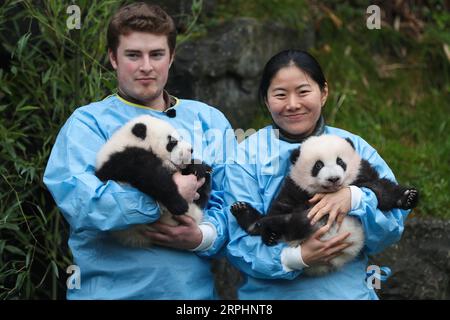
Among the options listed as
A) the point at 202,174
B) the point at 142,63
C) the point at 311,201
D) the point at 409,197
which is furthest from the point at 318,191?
the point at 142,63

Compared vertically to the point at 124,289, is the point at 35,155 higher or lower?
higher

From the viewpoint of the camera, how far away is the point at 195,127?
3740 mm

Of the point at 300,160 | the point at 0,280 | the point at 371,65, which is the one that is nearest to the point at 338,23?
the point at 371,65

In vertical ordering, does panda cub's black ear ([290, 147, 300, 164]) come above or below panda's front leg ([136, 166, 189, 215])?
above

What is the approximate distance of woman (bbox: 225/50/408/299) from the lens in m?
3.39

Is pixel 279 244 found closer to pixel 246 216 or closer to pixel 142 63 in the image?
pixel 246 216

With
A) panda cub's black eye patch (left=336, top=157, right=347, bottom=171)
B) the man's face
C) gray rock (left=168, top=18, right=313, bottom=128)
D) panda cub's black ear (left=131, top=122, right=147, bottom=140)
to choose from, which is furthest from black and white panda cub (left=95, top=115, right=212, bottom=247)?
gray rock (left=168, top=18, right=313, bottom=128)

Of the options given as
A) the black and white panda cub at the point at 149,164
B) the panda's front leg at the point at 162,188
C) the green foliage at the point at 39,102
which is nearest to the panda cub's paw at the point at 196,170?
the black and white panda cub at the point at 149,164

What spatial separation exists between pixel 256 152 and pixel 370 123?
2.62m

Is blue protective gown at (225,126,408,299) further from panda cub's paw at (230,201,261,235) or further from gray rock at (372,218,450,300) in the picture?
gray rock at (372,218,450,300)

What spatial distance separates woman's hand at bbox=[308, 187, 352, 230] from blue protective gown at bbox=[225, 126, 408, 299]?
5cm

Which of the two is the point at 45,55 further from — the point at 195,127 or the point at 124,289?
the point at 124,289

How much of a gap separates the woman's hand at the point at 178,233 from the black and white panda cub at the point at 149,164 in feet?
0.12

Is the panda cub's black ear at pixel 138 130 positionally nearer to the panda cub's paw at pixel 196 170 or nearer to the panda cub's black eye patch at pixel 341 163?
the panda cub's paw at pixel 196 170
